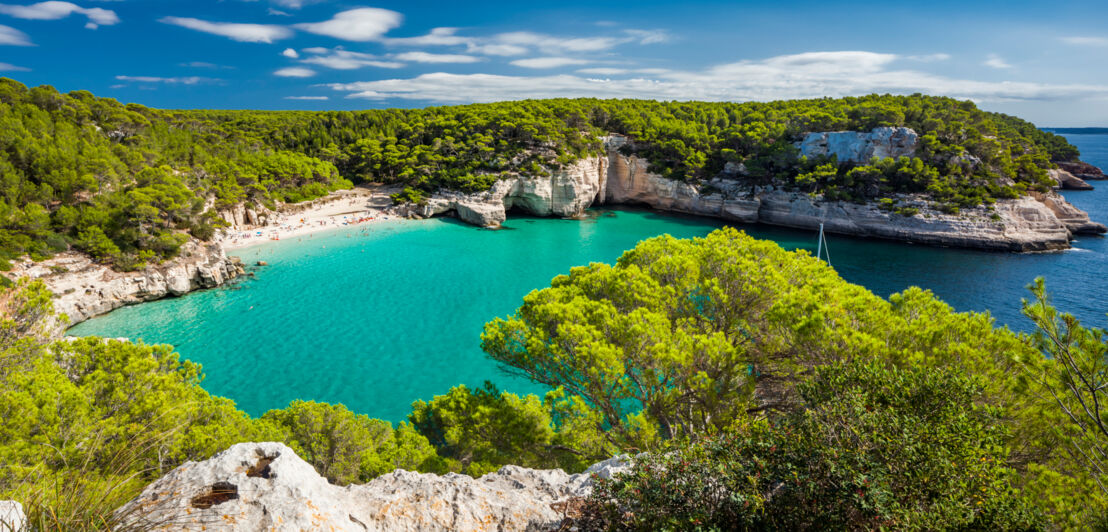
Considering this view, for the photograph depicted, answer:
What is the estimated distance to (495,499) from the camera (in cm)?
575

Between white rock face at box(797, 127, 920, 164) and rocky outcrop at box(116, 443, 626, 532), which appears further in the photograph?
white rock face at box(797, 127, 920, 164)

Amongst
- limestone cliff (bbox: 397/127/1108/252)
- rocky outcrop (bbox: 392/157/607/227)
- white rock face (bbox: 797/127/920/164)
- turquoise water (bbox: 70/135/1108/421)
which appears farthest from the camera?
rocky outcrop (bbox: 392/157/607/227)

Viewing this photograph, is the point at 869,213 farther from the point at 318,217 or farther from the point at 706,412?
the point at 318,217

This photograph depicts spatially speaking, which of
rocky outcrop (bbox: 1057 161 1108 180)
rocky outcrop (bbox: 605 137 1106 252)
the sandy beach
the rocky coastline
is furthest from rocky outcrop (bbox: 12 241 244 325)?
rocky outcrop (bbox: 1057 161 1108 180)

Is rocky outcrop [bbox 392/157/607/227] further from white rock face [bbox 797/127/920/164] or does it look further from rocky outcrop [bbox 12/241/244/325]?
white rock face [bbox 797/127/920/164]

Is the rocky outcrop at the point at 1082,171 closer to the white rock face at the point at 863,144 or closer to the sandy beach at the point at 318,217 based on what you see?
the white rock face at the point at 863,144

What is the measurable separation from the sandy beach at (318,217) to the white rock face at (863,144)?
133 feet

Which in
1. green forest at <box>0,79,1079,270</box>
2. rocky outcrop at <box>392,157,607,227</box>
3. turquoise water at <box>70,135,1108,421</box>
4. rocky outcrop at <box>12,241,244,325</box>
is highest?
green forest at <box>0,79,1079,270</box>

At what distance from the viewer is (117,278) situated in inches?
930

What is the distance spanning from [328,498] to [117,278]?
27.3 meters

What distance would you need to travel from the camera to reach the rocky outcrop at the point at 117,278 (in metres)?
21.6

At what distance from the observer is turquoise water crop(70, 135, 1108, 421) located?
1792 cm

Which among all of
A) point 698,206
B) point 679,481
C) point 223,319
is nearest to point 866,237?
point 698,206

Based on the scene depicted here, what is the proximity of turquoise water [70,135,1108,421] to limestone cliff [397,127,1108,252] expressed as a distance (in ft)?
5.25
